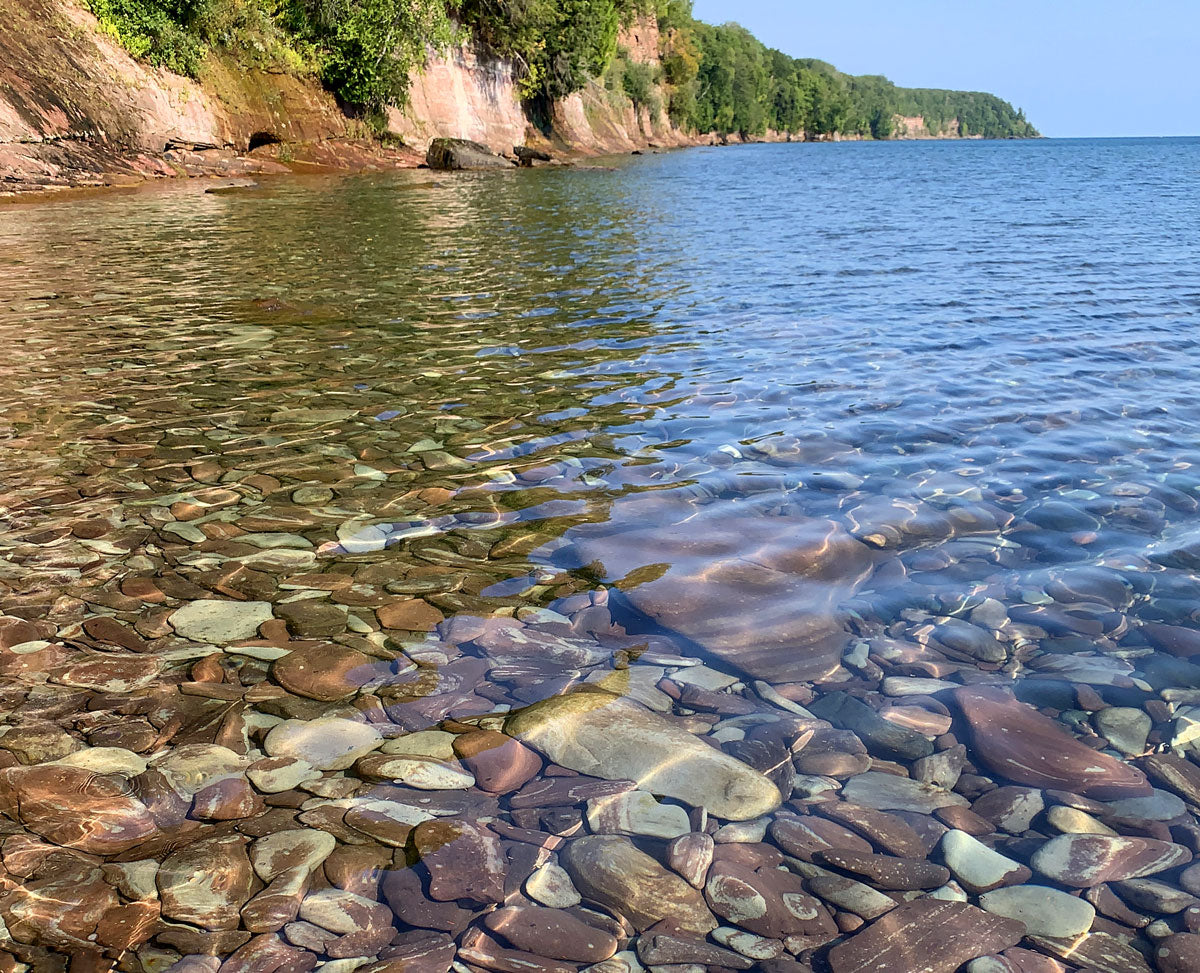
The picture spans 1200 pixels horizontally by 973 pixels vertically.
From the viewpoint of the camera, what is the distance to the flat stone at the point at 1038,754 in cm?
243

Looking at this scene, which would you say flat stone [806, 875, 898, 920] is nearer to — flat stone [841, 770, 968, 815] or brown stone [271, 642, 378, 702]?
flat stone [841, 770, 968, 815]

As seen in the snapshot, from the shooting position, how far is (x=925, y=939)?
1935mm

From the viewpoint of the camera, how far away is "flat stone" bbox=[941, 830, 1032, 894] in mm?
2096

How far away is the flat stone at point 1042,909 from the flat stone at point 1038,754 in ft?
1.39

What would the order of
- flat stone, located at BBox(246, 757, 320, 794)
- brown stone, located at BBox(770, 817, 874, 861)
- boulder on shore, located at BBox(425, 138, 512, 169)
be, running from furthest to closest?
boulder on shore, located at BBox(425, 138, 512, 169)
flat stone, located at BBox(246, 757, 320, 794)
brown stone, located at BBox(770, 817, 874, 861)

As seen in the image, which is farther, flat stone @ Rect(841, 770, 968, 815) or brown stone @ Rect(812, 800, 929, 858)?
flat stone @ Rect(841, 770, 968, 815)

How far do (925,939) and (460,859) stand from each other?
3.60 feet

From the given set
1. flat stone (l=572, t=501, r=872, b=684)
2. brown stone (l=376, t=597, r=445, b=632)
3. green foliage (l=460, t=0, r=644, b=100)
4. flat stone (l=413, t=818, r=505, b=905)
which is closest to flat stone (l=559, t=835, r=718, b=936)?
flat stone (l=413, t=818, r=505, b=905)

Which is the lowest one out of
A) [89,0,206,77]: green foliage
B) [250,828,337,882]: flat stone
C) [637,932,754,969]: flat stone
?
[637,932,754,969]: flat stone

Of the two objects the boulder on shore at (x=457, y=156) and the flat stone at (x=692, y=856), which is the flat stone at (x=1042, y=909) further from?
the boulder on shore at (x=457, y=156)

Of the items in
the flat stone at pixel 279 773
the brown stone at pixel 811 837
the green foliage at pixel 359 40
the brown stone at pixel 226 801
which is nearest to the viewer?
the brown stone at pixel 811 837

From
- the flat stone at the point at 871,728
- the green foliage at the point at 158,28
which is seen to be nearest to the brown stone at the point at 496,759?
the flat stone at the point at 871,728

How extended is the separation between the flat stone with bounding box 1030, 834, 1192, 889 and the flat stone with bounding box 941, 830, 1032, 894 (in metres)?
0.07

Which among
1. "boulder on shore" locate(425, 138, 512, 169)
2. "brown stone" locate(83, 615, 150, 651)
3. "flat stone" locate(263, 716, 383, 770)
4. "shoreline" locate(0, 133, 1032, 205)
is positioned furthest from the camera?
"boulder on shore" locate(425, 138, 512, 169)
